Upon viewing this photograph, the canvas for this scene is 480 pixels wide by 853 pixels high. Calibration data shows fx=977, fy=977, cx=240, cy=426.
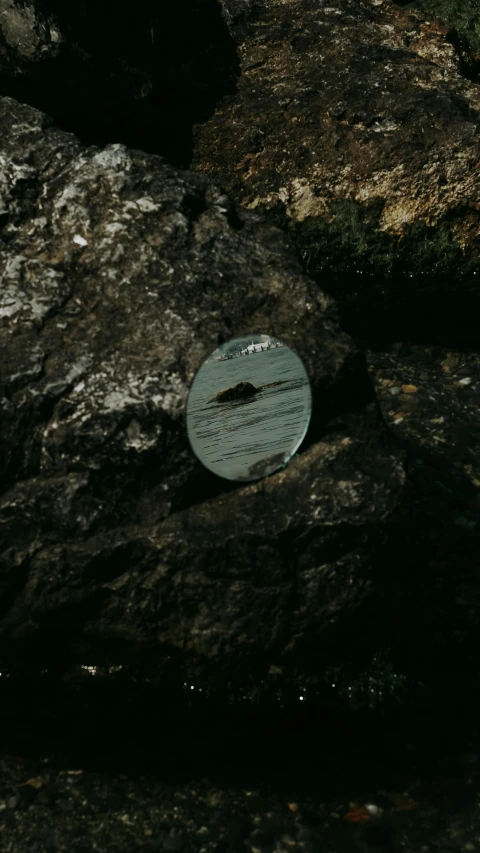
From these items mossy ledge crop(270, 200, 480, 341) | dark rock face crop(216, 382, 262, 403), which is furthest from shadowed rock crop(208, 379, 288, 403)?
mossy ledge crop(270, 200, 480, 341)

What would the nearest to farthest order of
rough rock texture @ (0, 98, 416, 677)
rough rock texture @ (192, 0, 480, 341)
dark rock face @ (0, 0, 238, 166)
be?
rough rock texture @ (0, 98, 416, 677)
dark rock face @ (0, 0, 238, 166)
rough rock texture @ (192, 0, 480, 341)

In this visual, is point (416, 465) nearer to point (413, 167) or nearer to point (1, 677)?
point (413, 167)

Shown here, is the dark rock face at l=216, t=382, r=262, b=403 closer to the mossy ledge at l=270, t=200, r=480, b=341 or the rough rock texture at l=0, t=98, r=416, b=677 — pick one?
the rough rock texture at l=0, t=98, r=416, b=677

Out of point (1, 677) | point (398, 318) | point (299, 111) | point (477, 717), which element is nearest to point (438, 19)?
point (299, 111)

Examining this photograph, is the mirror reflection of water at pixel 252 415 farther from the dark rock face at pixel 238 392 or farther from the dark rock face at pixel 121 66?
the dark rock face at pixel 121 66

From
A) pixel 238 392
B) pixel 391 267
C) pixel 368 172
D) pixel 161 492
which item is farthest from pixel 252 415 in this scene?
pixel 368 172

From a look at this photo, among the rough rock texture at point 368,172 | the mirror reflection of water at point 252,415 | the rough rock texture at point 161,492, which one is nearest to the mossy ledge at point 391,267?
the rough rock texture at point 368,172
